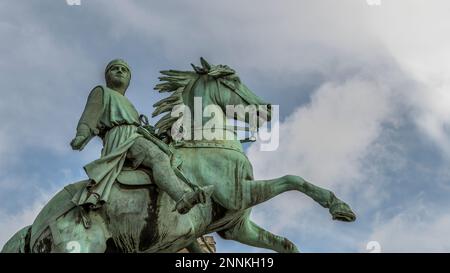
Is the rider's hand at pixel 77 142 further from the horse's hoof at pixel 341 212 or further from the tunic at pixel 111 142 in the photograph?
the horse's hoof at pixel 341 212

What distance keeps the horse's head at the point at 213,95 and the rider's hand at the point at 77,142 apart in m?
1.01

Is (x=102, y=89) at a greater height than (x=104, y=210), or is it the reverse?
(x=102, y=89)

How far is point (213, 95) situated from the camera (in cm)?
1084

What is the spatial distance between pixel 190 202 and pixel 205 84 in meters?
2.09

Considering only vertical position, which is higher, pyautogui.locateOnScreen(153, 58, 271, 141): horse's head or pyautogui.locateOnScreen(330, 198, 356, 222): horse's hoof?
pyautogui.locateOnScreen(153, 58, 271, 141): horse's head

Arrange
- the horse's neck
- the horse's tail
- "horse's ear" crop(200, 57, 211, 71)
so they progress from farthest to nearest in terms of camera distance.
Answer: "horse's ear" crop(200, 57, 211, 71) < the horse's neck < the horse's tail

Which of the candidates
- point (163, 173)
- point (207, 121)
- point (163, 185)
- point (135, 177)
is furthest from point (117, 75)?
point (163, 185)

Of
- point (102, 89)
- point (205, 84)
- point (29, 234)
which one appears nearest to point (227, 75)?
point (205, 84)

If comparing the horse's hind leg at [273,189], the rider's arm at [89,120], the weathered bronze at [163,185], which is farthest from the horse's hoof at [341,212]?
the rider's arm at [89,120]

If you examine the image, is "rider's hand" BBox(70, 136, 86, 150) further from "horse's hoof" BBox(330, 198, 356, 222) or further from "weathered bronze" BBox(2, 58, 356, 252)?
"horse's hoof" BBox(330, 198, 356, 222)

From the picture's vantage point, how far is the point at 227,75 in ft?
36.1

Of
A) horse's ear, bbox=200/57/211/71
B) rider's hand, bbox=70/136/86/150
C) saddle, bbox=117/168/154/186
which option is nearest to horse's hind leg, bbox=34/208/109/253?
saddle, bbox=117/168/154/186

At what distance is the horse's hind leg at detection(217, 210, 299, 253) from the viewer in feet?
35.2
